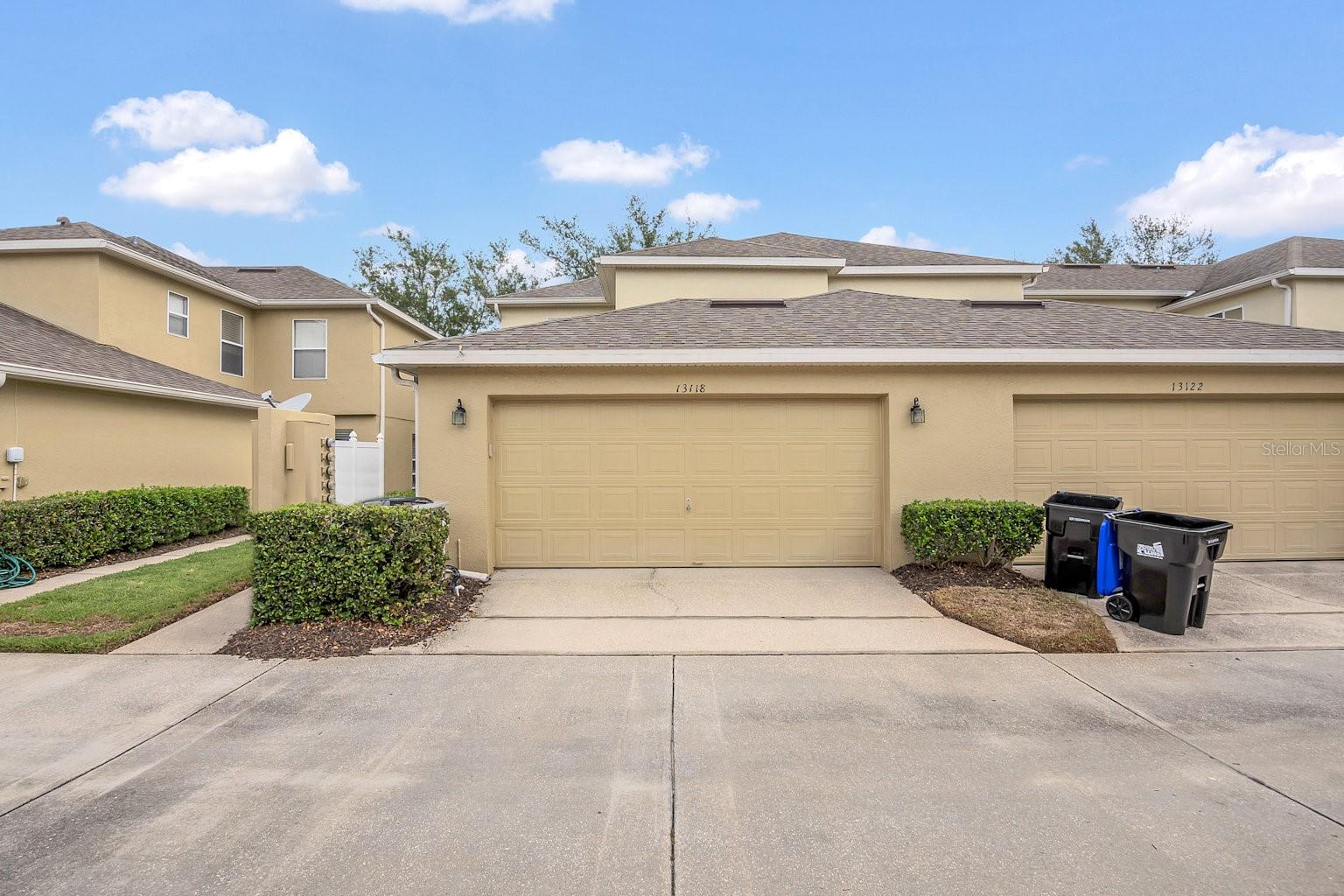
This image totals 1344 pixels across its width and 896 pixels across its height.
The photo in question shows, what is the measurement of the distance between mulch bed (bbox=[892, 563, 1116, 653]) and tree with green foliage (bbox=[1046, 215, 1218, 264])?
31.5 meters

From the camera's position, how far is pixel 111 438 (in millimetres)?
11438

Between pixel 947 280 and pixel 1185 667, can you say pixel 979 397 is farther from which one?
pixel 947 280

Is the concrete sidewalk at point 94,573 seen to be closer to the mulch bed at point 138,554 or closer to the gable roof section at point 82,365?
the mulch bed at point 138,554

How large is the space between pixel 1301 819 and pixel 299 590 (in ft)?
23.0

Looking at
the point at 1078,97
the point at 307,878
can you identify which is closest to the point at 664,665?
the point at 307,878

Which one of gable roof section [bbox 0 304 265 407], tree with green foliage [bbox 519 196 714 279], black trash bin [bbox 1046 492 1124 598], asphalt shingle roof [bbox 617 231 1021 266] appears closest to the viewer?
black trash bin [bbox 1046 492 1124 598]

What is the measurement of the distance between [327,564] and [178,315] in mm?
12129

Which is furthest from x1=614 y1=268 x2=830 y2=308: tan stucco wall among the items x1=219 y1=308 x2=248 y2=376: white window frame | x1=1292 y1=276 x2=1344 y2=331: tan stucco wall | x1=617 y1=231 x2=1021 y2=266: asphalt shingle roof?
x1=1292 y1=276 x2=1344 y2=331: tan stucco wall

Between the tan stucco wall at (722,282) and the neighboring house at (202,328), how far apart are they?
7.46m

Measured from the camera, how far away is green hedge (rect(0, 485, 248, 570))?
8.43 meters

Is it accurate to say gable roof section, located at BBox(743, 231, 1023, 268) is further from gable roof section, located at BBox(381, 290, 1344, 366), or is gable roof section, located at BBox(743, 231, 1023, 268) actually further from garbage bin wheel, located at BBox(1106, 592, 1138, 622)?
garbage bin wheel, located at BBox(1106, 592, 1138, 622)

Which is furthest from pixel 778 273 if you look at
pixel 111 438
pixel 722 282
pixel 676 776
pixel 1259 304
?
pixel 111 438

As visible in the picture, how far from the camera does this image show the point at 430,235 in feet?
101

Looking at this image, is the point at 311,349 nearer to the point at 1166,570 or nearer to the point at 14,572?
the point at 14,572
